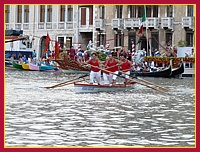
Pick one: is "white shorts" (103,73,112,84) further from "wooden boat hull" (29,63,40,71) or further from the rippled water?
"wooden boat hull" (29,63,40,71)

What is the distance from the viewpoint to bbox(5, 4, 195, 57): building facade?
150 ft

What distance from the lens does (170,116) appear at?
49.8 ft

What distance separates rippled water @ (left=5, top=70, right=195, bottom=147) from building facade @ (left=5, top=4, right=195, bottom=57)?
72.1ft

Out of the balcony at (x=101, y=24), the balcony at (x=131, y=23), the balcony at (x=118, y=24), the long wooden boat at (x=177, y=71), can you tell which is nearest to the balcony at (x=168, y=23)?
the balcony at (x=131, y=23)

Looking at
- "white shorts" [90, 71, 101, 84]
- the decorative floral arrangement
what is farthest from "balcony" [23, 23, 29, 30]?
"white shorts" [90, 71, 101, 84]

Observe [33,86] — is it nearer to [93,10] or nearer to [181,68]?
[181,68]

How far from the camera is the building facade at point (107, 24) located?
4575cm

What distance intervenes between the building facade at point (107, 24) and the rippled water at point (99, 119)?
21963mm

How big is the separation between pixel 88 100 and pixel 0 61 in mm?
9015

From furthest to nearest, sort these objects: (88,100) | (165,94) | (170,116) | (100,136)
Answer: (165,94) → (88,100) → (170,116) → (100,136)

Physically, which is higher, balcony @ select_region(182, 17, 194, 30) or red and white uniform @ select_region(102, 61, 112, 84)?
balcony @ select_region(182, 17, 194, 30)

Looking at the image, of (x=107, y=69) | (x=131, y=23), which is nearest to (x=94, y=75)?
(x=107, y=69)

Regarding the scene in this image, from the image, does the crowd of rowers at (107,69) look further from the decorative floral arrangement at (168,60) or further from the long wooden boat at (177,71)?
the decorative floral arrangement at (168,60)

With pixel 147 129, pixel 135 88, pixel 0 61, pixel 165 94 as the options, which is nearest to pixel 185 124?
pixel 147 129
